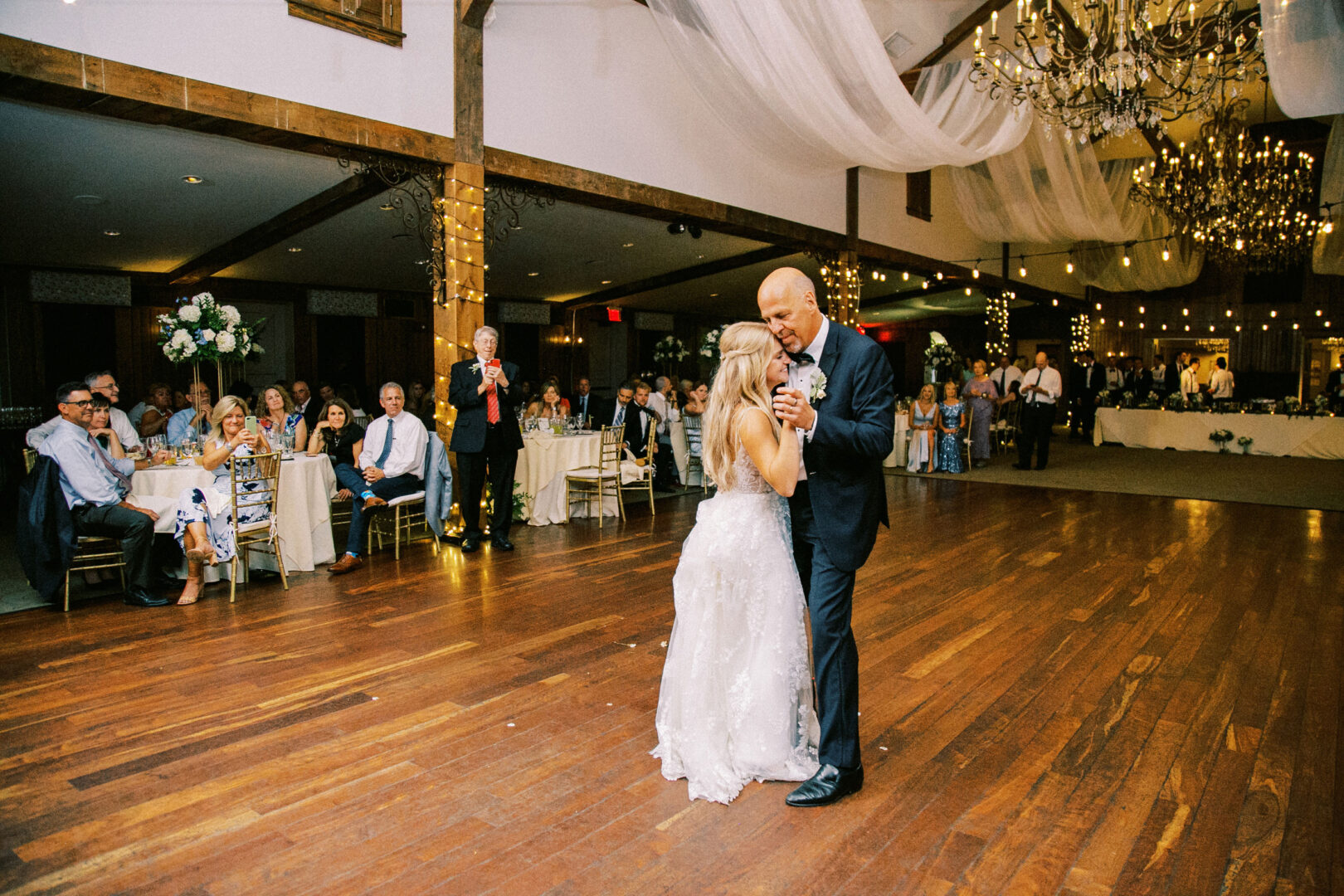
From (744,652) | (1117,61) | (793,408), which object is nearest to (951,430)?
(1117,61)

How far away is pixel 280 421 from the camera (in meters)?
6.19

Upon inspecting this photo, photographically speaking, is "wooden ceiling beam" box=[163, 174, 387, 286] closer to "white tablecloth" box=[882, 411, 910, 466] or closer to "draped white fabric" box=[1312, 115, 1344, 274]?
"white tablecloth" box=[882, 411, 910, 466]

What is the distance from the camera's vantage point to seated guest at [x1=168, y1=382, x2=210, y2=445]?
6.20 metres

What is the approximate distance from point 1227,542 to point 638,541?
4.51 metres

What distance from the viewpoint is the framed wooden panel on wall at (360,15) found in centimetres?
516

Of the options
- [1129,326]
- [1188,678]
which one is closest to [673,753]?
[1188,678]

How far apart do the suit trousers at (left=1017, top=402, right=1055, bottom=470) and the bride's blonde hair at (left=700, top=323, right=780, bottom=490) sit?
9.49 meters

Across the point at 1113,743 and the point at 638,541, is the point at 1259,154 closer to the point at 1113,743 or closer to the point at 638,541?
the point at 638,541

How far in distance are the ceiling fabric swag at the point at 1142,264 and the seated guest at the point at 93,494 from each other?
587 inches

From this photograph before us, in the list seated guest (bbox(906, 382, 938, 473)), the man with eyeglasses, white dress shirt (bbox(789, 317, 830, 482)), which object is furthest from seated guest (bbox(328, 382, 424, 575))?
seated guest (bbox(906, 382, 938, 473))

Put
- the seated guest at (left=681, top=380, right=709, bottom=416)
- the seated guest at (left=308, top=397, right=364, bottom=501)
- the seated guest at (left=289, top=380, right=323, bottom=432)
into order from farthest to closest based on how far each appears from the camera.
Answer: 1. the seated guest at (left=681, top=380, right=709, bottom=416)
2. the seated guest at (left=289, top=380, right=323, bottom=432)
3. the seated guest at (left=308, top=397, right=364, bottom=501)

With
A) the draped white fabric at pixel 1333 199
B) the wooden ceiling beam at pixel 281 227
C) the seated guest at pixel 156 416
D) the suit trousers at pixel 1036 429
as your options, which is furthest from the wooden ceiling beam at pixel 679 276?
the seated guest at pixel 156 416

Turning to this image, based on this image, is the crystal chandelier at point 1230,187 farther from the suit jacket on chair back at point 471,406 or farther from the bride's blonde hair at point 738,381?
the bride's blonde hair at point 738,381

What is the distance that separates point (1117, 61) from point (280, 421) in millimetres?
6642
